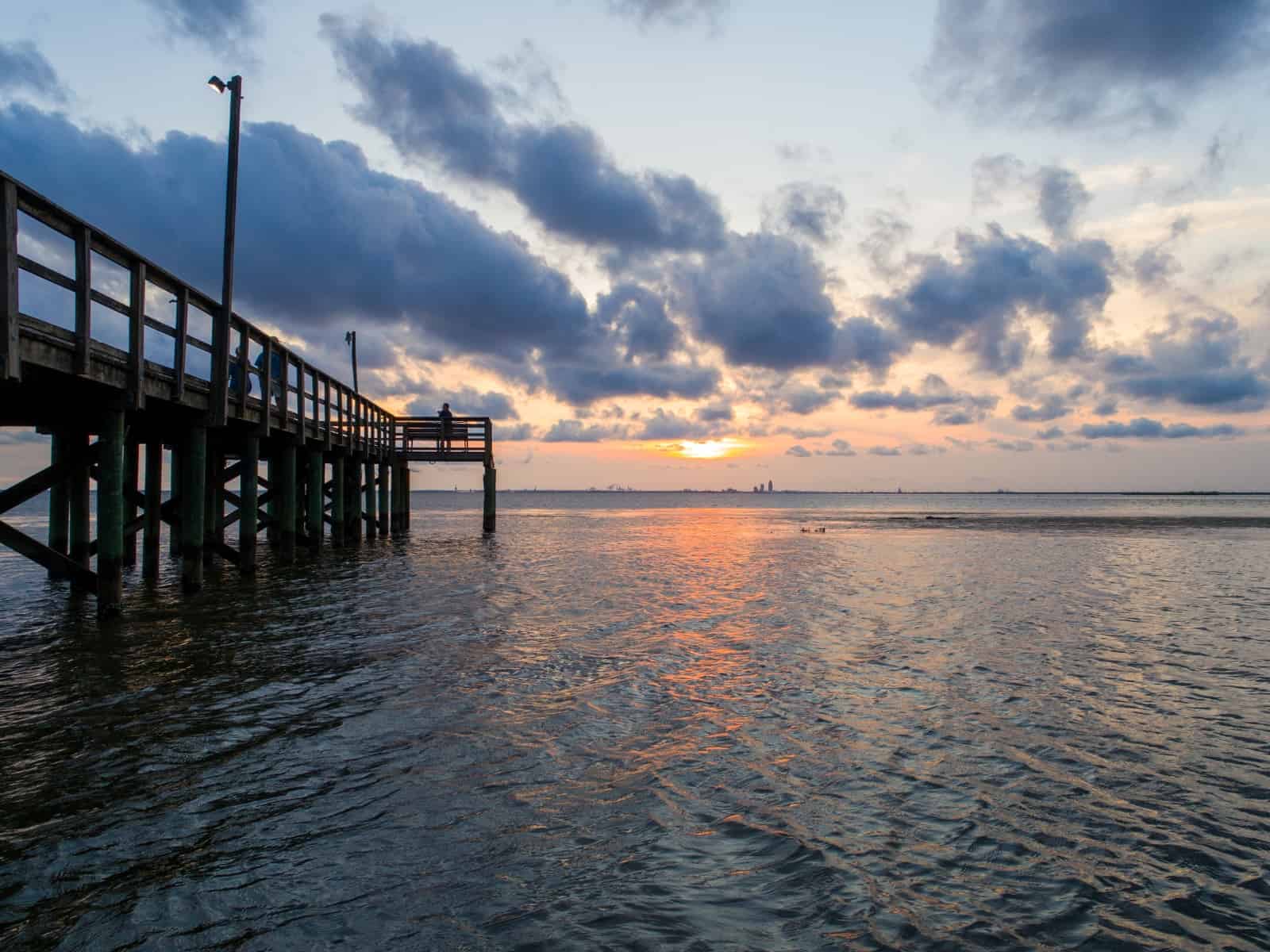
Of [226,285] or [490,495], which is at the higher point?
[226,285]

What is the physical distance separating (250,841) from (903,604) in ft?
44.0

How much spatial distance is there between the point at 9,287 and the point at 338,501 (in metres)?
20.4

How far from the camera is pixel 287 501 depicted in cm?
2230

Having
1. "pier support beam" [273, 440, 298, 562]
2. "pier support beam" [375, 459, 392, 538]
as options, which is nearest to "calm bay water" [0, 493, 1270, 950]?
"pier support beam" [273, 440, 298, 562]

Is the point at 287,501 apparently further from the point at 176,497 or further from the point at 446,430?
the point at 446,430

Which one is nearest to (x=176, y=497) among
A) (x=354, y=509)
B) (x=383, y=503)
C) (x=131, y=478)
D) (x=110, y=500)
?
(x=131, y=478)

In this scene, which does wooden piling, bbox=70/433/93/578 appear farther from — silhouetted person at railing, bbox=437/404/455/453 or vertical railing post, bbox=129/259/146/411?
silhouetted person at railing, bbox=437/404/455/453

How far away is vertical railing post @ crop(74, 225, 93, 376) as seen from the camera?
10.1m

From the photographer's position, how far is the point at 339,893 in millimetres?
4246

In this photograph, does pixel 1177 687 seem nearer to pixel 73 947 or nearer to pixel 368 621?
pixel 73 947

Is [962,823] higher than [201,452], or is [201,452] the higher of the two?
[201,452]

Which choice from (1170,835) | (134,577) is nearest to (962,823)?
(1170,835)

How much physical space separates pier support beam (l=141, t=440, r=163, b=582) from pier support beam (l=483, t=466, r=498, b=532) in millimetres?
21166

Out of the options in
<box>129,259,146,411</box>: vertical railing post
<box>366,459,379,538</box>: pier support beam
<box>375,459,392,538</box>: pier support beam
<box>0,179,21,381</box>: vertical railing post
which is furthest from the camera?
<box>375,459,392,538</box>: pier support beam
